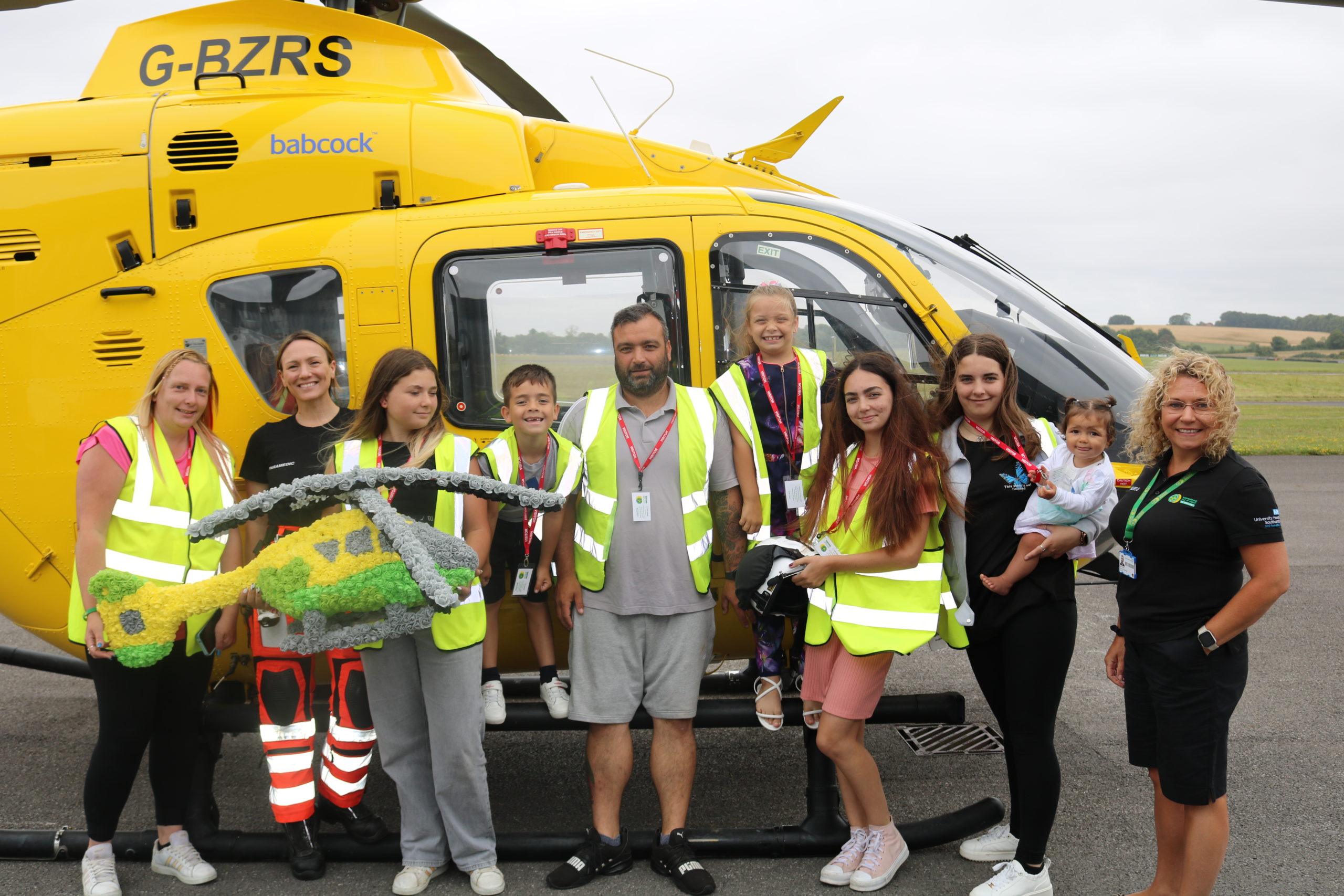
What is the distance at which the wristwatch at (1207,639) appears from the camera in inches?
102

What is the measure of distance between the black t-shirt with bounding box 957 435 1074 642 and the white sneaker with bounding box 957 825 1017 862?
0.98 m

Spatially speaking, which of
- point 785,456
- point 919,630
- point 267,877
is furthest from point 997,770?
point 267,877

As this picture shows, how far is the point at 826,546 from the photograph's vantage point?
315cm

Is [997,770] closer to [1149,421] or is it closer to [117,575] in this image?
[1149,421]

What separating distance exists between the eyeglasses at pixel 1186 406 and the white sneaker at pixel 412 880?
9.40 feet

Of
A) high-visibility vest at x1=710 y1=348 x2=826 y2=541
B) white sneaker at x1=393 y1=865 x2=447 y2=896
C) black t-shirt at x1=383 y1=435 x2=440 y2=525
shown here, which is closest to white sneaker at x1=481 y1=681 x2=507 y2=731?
white sneaker at x1=393 y1=865 x2=447 y2=896

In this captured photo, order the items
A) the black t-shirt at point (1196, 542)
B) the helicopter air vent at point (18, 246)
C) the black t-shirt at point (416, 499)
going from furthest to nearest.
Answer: the helicopter air vent at point (18, 246) < the black t-shirt at point (416, 499) < the black t-shirt at point (1196, 542)

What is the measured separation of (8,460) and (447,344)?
1.89 m

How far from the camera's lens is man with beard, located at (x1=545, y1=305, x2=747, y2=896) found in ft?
10.5

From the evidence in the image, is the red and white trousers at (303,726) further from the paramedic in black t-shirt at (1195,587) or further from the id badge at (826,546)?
the paramedic in black t-shirt at (1195,587)

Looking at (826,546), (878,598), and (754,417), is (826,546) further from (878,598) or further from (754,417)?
(754,417)

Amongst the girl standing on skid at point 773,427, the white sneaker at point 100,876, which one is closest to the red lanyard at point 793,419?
the girl standing on skid at point 773,427

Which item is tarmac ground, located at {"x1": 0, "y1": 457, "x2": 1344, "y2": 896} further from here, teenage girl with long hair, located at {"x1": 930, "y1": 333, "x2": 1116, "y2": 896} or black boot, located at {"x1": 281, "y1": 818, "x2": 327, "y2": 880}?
teenage girl with long hair, located at {"x1": 930, "y1": 333, "x2": 1116, "y2": 896}

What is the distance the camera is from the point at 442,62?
15.4ft
